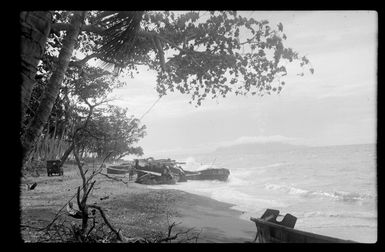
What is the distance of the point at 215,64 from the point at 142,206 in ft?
26.7

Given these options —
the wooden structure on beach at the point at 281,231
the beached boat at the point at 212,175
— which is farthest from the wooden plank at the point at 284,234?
the beached boat at the point at 212,175

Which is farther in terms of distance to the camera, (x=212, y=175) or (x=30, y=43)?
(x=212, y=175)

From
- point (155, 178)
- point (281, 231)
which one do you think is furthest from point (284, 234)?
point (155, 178)

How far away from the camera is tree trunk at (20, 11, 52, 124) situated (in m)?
1.75

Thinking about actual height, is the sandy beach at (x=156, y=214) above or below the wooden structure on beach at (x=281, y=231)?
below

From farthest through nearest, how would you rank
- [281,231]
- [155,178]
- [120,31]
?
[155,178], [281,231], [120,31]

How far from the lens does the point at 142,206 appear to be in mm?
12852

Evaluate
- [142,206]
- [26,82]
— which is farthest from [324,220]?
[26,82]

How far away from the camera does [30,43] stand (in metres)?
1.79

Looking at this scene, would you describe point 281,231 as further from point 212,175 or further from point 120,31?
point 212,175

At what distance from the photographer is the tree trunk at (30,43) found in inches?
69.0

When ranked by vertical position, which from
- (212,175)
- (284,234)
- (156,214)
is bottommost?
(156,214)

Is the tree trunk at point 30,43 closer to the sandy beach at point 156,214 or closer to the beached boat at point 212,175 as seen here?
the sandy beach at point 156,214
